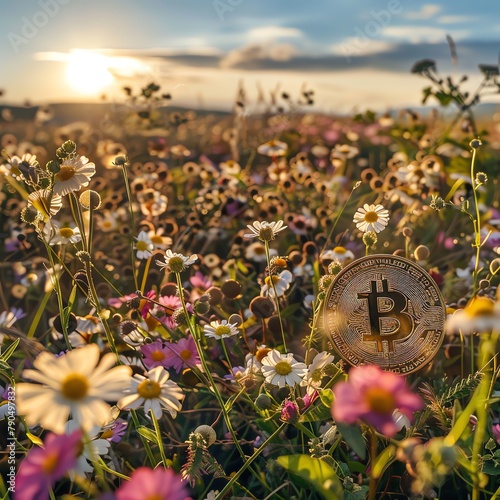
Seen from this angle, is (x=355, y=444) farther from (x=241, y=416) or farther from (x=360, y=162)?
(x=360, y=162)

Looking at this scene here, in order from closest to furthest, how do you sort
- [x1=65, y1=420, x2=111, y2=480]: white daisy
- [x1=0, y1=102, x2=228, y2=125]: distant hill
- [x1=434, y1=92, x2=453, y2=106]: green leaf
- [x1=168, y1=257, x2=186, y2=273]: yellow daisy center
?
[x1=65, y1=420, x2=111, y2=480]: white daisy < [x1=168, y1=257, x2=186, y2=273]: yellow daisy center < [x1=434, y1=92, x2=453, y2=106]: green leaf < [x1=0, y1=102, x2=228, y2=125]: distant hill

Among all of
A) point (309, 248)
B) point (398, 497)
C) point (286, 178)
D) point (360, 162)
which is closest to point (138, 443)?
point (398, 497)

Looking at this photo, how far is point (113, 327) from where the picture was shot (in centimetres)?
155

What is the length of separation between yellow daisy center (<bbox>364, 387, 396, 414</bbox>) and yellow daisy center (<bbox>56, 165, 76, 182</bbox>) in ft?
2.20

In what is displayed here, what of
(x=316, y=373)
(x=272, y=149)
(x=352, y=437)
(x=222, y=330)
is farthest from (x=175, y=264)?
(x=272, y=149)

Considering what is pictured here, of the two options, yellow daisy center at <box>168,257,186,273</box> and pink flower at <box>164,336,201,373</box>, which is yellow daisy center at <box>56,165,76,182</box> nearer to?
yellow daisy center at <box>168,257,186,273</box>

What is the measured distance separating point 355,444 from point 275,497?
308 millimetres

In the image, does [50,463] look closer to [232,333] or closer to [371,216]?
[232,333]

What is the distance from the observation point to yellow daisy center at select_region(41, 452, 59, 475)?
56 centimetres

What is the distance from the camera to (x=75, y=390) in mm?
614

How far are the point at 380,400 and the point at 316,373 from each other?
45 centimetres

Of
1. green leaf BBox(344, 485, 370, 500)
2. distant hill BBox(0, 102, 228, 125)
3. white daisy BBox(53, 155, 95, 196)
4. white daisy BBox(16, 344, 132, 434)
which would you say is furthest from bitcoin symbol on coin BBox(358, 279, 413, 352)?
distant hill BBox(0, 102, 228, 125)

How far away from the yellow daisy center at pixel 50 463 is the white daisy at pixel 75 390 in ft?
0.11

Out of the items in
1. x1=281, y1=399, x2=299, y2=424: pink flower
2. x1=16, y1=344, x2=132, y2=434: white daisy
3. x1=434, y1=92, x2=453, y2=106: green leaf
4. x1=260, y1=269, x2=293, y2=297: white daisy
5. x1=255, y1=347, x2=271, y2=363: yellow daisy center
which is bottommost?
x1=281, y1=399, x2=299, y2=424: pink flower
